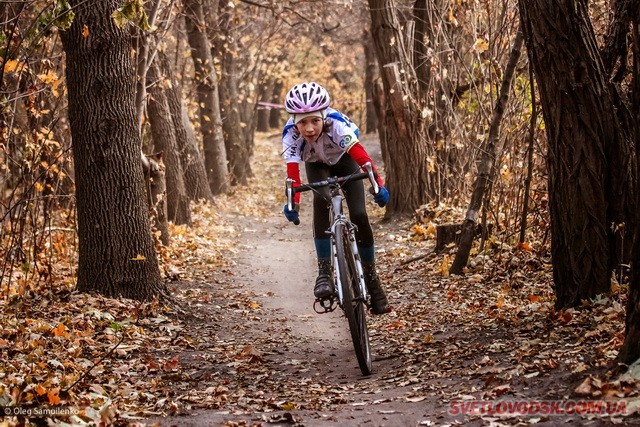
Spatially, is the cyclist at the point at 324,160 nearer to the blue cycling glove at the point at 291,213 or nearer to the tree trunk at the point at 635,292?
the blue cycling glove at the point at 291,213

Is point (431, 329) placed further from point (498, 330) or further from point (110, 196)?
point (110, 196)

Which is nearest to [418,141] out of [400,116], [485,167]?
[400,116]

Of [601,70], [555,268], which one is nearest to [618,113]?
[601,70]

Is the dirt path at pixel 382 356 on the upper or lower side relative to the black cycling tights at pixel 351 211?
lower

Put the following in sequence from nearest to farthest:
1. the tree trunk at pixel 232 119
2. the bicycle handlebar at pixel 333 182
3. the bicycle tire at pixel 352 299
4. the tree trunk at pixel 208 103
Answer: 1. the bicycle tire at pixel 352 299
2. the bicycle handlebar at pixel 333 182
3. the tree trunk at pixel 208 103
4. the tree trunk at pixel 232 119

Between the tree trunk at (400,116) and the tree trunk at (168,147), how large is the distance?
3.89m

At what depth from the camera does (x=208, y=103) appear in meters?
21.0

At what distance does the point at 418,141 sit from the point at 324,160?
7077mm

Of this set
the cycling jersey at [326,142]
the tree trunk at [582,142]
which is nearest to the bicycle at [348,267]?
Answer: the cycling jersey at [326,142]

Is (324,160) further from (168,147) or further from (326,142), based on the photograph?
(168,147)

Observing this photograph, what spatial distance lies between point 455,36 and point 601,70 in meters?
6.54

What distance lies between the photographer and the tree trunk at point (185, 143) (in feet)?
54.2

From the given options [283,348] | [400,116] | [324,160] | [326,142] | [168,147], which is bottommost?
[283,348]

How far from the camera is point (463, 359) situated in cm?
622
